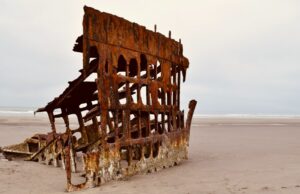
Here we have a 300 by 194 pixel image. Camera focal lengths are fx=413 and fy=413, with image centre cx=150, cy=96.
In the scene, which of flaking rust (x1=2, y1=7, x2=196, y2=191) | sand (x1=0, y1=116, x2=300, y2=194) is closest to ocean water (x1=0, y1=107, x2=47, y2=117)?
flaking rust (x1=2, y1=7, x2=196, y2=191)

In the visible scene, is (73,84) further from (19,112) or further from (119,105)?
(19,112)

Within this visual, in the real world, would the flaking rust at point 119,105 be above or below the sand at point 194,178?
above

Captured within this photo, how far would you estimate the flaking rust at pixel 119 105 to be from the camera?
6953mm

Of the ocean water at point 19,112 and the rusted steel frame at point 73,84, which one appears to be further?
the ocean water at point 19,112

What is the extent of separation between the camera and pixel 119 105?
24.6 feet

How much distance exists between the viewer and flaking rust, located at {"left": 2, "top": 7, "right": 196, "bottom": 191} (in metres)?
6.95

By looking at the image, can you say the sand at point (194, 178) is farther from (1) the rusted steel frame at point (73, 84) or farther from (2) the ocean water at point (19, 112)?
(2) the ocean water at point (19, 112)

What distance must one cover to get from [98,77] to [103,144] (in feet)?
3.74

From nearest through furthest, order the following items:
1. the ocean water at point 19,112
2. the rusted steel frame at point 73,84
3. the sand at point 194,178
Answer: the sand at point 194,178 < the rusted steel frame at point 73,84 < the ocean water at point 19,112

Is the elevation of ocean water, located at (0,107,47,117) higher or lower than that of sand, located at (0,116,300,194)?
higher

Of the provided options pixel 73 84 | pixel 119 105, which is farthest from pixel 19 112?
pixel 119 105

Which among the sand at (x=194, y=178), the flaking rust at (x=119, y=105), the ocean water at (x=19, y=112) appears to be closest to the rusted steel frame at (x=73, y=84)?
the flaking rust at (x=119, y=105)

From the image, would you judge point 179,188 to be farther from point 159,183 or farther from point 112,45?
point 112,45

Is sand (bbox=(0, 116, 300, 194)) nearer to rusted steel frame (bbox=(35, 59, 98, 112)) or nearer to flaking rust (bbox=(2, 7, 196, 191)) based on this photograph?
flaking rust (bbox=(2, 7, 196, 191))
